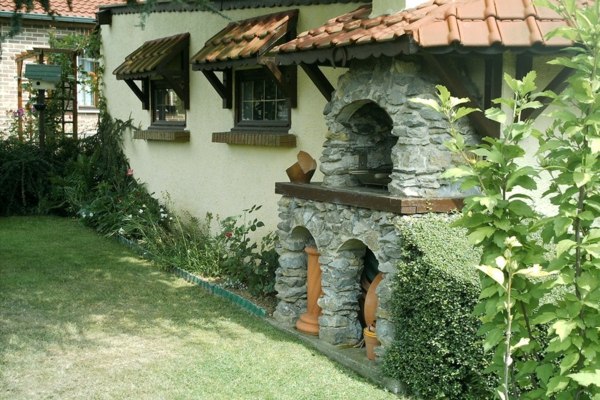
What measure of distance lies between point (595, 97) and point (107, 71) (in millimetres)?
13315

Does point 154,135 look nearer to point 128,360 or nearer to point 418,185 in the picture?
point 128,360

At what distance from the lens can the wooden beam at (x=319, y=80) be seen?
729 centimetres

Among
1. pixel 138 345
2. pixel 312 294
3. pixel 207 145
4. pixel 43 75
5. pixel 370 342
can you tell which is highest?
pixel 43 75

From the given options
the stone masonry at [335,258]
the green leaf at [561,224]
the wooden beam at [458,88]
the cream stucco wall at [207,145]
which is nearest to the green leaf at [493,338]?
the green leaf at [561,224]

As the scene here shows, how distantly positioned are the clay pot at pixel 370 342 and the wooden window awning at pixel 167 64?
5.84 meters

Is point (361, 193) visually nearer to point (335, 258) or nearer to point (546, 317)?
point (335, 258)

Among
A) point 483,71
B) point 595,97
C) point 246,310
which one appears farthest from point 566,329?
point 246,310

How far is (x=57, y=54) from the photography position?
1656 cm

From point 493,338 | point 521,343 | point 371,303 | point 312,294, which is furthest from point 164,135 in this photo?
point 521,343

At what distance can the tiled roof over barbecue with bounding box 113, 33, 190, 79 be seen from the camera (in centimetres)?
1112

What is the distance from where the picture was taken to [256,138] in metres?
9.20

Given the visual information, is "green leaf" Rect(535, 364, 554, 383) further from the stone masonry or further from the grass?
the stone masonry

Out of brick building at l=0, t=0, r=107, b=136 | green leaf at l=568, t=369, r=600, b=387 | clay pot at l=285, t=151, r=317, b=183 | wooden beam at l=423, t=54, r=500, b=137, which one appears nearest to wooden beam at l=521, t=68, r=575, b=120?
wooden beam at l=423, t=54, r=500, b=137

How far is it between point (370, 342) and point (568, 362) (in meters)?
3.36
